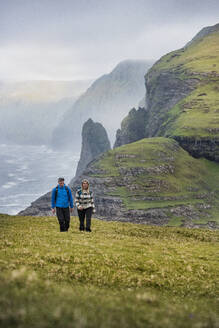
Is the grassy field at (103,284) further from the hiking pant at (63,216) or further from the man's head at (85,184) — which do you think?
the man's head at (85,184)

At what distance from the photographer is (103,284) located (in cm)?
1338

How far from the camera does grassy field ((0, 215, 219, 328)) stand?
710cm

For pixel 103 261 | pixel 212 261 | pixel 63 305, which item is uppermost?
pixel 63 305

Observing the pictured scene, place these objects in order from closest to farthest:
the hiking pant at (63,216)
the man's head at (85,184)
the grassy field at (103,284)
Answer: the grassy field at (103,284), the man's head at (85,184), the hiking pant at (63,216)

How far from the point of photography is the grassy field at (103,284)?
710cm

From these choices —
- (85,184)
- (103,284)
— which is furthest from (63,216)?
(103,284)

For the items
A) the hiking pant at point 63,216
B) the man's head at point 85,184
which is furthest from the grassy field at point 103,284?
the man's head at point 85,184

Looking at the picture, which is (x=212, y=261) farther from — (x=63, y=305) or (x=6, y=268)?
(x=63, y=305)

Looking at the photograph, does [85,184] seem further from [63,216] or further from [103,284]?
[103,284]

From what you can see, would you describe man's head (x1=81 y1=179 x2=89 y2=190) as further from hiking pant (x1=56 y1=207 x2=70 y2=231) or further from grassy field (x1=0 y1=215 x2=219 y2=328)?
grassy field (x1=0 y1=215 x2=219 y2=328)

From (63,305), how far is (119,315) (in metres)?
1.37

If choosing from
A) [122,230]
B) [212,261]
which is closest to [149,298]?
[212,261]

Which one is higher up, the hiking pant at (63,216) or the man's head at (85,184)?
the man's head at (85,184)

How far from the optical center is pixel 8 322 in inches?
252
